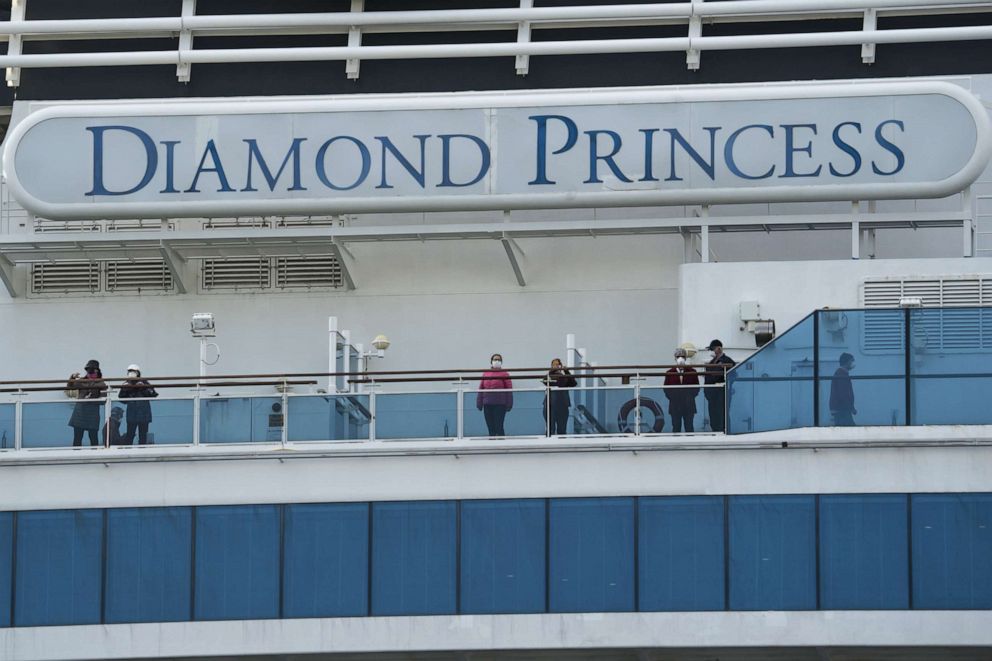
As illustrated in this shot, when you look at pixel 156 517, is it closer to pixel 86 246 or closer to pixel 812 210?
pixel 86 246

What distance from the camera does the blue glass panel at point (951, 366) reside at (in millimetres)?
23297

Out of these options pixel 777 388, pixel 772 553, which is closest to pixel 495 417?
pixel 777 388

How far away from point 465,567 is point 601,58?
28.9 feet

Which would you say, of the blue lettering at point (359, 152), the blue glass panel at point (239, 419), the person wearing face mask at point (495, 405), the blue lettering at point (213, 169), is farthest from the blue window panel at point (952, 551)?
the blue lettering at point (213, 169)

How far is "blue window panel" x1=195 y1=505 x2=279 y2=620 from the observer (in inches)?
942

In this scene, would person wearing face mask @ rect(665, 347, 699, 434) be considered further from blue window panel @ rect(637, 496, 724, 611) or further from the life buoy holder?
blue window panel @ rect(637, 496, 724, 611)

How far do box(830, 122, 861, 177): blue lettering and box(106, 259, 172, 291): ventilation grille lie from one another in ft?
31.5

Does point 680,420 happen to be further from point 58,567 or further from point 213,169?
point 213,169

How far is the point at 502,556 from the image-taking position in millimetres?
23781

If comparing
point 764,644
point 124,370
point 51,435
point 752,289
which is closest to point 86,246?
point 124,370

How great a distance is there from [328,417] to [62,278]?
254 inches

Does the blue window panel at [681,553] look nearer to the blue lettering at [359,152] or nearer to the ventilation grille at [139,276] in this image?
the blue lettering at [359,152]

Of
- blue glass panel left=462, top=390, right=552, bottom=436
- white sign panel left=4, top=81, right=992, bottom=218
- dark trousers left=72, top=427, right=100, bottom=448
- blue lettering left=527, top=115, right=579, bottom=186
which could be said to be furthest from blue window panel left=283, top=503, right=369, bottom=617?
blue lettering left=527, top=115, right=579, bottom=186

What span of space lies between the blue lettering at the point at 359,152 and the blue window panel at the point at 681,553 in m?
6.61
